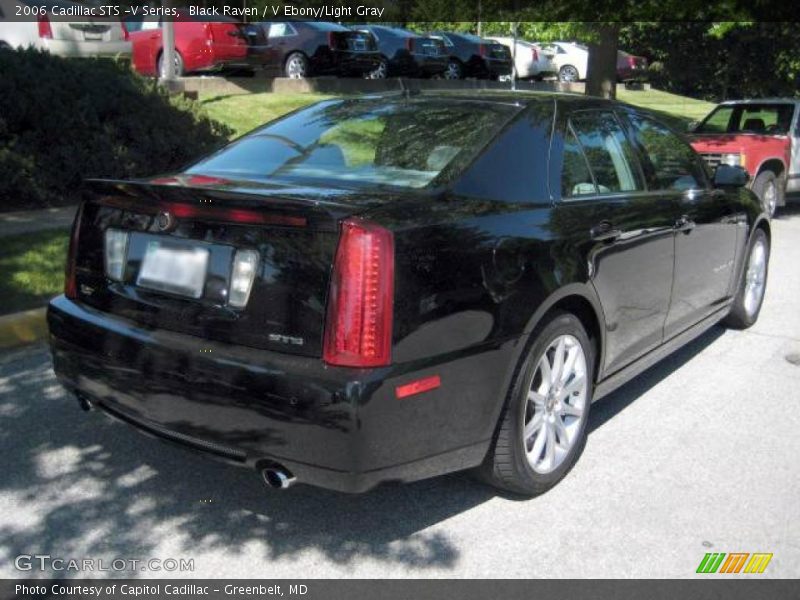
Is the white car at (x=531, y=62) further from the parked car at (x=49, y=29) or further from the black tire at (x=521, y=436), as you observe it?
the black tire at (x=521, y=436)

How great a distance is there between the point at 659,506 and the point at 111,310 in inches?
95.6

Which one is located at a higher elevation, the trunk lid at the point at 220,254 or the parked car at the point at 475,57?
the parked car at the point at 475,57

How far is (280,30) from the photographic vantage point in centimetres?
1941

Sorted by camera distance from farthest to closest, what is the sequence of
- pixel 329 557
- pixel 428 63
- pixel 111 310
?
1. pixel 428 63
2. pixel 111 310
3. pixel 329 557

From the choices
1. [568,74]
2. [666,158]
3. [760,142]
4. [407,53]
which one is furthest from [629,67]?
[666,158]

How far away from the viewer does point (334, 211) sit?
3.02m

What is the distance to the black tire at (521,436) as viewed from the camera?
347cm

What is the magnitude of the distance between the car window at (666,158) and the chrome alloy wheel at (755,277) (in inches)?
45.2

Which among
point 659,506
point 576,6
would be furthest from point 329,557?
point 576,6

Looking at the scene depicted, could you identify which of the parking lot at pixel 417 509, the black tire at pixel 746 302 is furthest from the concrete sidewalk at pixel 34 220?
the black tire at pixel 746 302

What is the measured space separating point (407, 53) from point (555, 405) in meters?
19.0

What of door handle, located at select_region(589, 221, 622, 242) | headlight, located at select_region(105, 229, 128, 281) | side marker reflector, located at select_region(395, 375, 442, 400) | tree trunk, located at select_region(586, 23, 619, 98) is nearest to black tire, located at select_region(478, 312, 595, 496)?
door handle, located at select_region(589, 221, 622, 242)

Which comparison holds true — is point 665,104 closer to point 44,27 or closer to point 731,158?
point 731,158

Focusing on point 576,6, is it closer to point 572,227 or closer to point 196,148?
point 196,148
